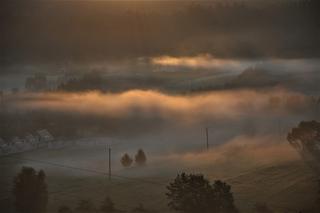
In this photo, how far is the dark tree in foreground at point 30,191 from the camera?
156 inches

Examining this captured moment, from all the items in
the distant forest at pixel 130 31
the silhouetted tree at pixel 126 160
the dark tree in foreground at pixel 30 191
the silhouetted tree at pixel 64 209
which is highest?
the distant forest at pixel 130 31

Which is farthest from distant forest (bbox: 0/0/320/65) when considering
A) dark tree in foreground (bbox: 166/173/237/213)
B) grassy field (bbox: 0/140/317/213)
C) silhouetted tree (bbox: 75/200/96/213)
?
silhouetted tree (bbox: 75/200/96/213)

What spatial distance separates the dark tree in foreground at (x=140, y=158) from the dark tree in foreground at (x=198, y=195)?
281 mm

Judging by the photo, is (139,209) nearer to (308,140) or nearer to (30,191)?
(30,191)

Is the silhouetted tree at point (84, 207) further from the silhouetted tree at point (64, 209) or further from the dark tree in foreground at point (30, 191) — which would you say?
the dark tree in foreground at point (30, 191)

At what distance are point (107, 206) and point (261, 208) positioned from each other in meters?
1.19

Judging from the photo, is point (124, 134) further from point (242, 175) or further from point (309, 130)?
point (309, 130)

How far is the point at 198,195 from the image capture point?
13.1 feet

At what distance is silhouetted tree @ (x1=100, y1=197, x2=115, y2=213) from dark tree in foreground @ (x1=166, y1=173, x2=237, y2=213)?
44cm

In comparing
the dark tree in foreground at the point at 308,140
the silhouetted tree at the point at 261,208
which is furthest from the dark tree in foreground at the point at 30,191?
the dark tree in foreground at the point at 308,140

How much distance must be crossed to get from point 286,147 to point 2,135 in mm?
2227

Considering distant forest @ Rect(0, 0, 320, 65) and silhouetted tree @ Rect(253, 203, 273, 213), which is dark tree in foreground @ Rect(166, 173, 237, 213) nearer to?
silhouetted tree @ Rect(253, 203, 273, 213)

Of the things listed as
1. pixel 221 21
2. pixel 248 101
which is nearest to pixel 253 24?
pixel 221 21

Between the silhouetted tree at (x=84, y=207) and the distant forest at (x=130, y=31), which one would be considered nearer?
the silhouetted tree at (x=84, y=207)
